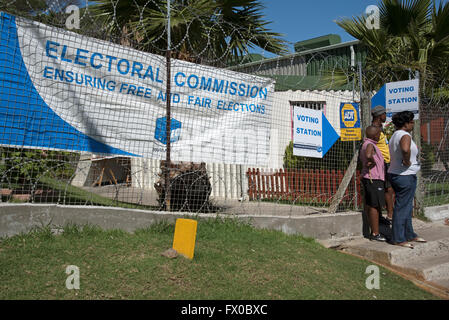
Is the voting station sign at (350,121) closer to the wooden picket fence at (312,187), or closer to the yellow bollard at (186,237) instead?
the wooden picket fence at (312,187)

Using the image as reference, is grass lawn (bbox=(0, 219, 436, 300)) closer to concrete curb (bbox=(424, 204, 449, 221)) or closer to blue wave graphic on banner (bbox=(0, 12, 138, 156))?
blue wave graphic on banner (bbox=(0, 12, 138, 156))

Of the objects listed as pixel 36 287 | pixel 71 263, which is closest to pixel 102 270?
pixel 71 263

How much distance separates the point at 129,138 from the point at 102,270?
79.1 inches

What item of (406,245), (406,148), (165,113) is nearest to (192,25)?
(165,113)

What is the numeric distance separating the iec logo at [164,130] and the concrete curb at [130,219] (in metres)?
1.04

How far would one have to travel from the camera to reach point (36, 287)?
3188mm

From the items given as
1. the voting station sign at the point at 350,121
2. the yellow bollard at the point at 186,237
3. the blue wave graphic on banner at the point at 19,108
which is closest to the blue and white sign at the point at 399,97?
the voting station sign at the point at 350,121

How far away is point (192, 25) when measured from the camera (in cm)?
649

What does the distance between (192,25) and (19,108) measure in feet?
10.7

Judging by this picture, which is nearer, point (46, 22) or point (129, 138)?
point (46, 22)

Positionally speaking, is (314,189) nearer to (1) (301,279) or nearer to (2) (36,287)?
(1) (301,279)

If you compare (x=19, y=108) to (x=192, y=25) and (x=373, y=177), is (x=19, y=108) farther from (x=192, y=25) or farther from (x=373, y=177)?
(x=373, y=177)

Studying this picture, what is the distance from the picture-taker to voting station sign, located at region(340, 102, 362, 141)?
6.66m
